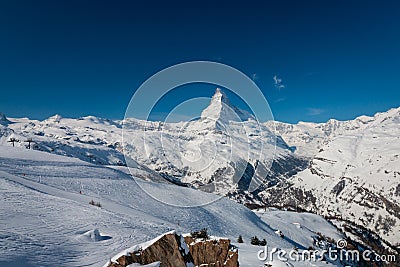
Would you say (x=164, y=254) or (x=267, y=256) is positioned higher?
(x=164, y=254)


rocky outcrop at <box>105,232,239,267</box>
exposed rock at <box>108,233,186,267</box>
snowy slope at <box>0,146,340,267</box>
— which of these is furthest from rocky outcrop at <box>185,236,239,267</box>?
snowy slope at <box>0,146,340,267</box>

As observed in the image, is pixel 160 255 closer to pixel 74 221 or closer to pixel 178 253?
pixel 178 253

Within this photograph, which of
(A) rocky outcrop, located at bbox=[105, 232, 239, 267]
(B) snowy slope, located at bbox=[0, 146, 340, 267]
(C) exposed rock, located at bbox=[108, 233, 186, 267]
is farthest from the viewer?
(B) snowy slope, located at bbox=[0, 146, 340, 267]

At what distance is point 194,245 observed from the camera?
13914 mm

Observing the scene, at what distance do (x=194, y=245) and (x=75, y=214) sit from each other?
33.7ft

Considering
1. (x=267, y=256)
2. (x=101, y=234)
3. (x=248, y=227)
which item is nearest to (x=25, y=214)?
(x=101, y=234)

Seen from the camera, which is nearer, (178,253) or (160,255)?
(160,255)

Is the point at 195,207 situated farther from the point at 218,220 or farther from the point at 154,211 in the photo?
the point at 154,211

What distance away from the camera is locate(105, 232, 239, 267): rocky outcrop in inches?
392

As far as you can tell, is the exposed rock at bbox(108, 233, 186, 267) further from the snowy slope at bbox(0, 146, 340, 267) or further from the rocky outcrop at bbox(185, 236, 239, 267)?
the snowy slope at bbox(0, 146, 340, 267)

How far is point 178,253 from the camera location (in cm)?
1116

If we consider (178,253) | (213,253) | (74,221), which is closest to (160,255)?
(178,253)

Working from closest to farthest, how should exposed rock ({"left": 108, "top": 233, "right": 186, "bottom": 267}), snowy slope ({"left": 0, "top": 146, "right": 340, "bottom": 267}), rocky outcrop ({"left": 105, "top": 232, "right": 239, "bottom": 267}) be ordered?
exposed rock ({"left": 108, "top": 233, "right": 186, "bottom": 267})
rocky outcrop ({"left": 105, "top": 232, "right": 239, "bottom": 267})
snowy slope ({"left": 0, "top": 146, "right": 340, "bottom": 267})

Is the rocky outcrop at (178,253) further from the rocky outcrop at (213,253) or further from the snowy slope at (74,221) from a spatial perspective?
the snowy slope at (74,221)
